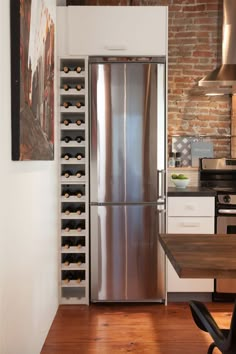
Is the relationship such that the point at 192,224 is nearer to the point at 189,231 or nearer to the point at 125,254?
the point at 189,231

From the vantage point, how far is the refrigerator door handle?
3476 mm

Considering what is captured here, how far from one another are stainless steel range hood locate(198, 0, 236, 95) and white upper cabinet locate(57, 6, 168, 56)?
577mm

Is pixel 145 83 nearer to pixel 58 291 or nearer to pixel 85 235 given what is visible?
pixel 85 235

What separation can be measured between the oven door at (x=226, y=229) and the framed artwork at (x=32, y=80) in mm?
1565

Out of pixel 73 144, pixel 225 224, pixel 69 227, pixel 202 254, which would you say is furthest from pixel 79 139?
pixel 202 254

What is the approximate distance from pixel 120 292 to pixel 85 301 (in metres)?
0.31

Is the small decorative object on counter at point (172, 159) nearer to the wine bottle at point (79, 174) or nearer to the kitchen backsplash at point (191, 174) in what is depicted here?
the kitchen backsplash at point (191, 174)

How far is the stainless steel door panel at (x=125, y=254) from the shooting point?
3486mm

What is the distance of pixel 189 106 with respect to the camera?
421 centimetres

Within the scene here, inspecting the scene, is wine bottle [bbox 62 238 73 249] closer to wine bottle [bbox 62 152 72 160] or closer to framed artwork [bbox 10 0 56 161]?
wine bottle [bbox 62 152 72 160]

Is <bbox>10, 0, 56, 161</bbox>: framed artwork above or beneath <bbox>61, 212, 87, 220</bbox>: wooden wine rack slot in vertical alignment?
above

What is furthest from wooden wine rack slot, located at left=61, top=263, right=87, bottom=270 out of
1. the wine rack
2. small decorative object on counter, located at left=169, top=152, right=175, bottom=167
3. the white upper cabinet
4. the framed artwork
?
the white upper cabinet

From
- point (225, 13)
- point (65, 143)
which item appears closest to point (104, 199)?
point (65, 143)

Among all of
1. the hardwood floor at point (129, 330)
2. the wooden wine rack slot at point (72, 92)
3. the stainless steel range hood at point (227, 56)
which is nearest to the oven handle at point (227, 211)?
the hardwood floor at point (129, 330)
